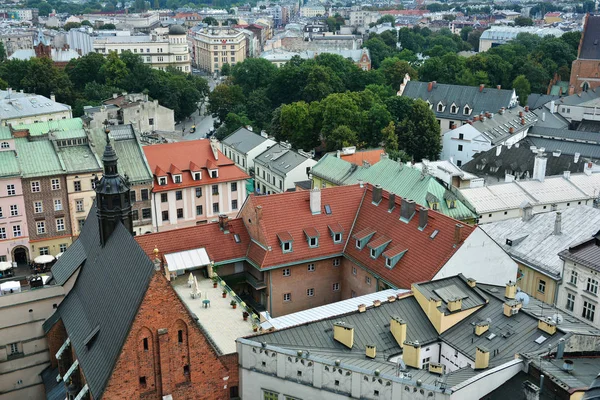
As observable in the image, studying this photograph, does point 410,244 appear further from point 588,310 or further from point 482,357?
point 482,357

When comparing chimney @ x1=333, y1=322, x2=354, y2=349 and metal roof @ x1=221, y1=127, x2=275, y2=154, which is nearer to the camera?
chimney @ x1=333, y1=322, x2=354, y2=349

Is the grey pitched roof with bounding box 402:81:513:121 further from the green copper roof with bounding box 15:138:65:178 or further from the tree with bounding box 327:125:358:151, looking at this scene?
the green copper roof with bounding box 15:138:65:178

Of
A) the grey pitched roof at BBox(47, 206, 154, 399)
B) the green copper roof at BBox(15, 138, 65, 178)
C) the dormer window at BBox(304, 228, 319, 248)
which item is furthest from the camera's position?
the green copper roof at BBox(15, 138, 65, 178)

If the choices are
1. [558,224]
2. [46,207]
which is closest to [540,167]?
[558,224]

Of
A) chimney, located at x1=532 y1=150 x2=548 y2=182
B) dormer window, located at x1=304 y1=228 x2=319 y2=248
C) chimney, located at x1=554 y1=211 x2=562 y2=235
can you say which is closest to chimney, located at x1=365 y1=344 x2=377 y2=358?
dormer window, located at x1=304 y1=228 x2=319 y2=248

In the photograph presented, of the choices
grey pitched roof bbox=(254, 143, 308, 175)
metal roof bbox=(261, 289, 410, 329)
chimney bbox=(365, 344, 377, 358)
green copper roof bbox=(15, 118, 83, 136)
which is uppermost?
green copper roof bbox=(15, 118, 83, 136)

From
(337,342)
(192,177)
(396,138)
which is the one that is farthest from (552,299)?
(396,138)
